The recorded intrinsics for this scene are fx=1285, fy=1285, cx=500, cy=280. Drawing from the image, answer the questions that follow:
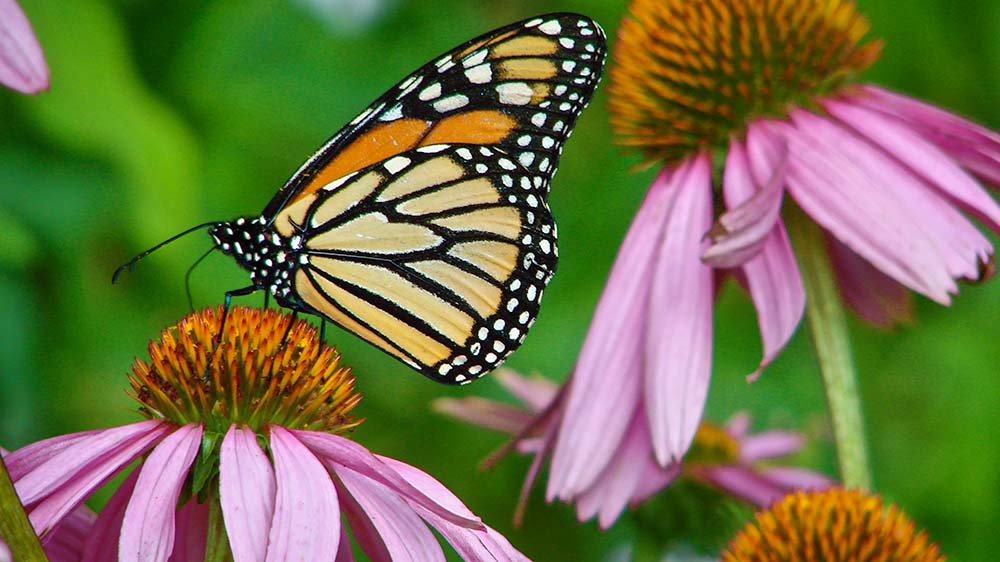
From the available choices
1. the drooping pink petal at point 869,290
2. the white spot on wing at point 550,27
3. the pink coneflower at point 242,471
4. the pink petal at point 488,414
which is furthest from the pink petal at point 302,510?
the drooping pink petal at point 869,290

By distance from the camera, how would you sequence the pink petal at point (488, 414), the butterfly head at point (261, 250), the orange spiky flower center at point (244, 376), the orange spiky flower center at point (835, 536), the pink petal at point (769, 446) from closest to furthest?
the orange spiky flower center at point (244, 376) → the orange spiky flower center at point (835, 536) → the butterfly head at point (261, 250) → the pink petal at point (488, 414) → the pink petal at point (769, 446)

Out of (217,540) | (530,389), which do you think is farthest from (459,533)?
(530,389)

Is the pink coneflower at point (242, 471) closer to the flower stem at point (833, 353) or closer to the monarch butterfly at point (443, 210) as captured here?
the monarch butterfly at point (443, 210)

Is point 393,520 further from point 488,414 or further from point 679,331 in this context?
point 488,414

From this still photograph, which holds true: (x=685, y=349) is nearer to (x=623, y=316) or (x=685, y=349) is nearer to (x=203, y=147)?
(x=623, y=316)

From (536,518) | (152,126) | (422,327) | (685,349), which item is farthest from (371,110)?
(536,518)
